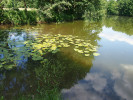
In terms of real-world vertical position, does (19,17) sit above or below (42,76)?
above

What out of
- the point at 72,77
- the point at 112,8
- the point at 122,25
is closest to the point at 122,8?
the point at 112,8

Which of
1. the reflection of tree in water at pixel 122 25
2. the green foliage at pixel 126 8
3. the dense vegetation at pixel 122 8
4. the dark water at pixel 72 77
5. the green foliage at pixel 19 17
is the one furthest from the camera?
the dense vegetation at pixel 122 8

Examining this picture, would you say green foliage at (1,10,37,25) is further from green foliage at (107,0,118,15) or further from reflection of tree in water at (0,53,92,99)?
green foliage at (107,0,118,15)

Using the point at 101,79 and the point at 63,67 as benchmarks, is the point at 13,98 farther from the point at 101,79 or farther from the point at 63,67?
the point at 101,79

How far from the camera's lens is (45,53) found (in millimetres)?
4730

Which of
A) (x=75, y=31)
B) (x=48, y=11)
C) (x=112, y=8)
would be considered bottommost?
(x=75, y=31)

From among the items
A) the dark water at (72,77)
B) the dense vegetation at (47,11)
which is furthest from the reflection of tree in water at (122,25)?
the dark water at (72,77)

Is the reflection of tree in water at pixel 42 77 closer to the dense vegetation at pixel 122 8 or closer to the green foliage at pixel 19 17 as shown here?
the green foliage at pixel 19 17

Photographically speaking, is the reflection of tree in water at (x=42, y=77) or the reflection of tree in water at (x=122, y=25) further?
the reflection of tree in water at (x=122, y=25)

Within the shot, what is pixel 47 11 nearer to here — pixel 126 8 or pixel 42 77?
pixel 42 77

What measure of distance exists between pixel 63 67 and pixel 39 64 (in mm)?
860

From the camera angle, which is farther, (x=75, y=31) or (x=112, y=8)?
(x=112, y=8)

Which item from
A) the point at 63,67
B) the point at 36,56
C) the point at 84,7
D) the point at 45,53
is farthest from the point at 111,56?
the point at 84,7

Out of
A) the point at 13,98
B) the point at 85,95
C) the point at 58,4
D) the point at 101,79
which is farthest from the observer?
the point at 58,4
